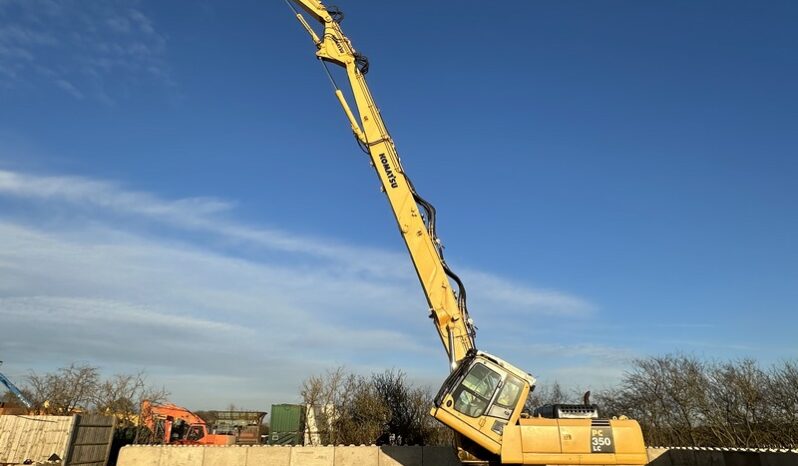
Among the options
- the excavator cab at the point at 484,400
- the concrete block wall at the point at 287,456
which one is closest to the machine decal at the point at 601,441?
the excavator cab at the point at 484,400

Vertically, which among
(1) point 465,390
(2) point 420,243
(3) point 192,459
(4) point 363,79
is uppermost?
(4) point 363,79

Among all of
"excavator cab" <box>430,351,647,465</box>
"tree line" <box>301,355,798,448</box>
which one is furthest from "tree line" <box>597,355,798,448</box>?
"excavator cab" <box>430,351,647,465</box>

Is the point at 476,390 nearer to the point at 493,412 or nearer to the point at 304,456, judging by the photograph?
the point at 493,412

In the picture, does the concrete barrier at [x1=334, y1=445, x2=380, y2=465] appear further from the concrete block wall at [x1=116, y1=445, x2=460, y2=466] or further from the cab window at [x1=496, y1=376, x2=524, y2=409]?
the cab window at [x1=496, y1=376, x2=524, y2=409]

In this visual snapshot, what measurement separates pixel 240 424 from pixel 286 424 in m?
3.72

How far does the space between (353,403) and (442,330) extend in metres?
14.4

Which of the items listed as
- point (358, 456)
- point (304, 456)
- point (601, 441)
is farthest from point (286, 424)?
point (601, 441)

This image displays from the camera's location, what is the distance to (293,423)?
31.4m

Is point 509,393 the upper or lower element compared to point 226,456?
upper

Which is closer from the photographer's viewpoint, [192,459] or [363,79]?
[363,79]

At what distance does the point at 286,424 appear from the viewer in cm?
3156

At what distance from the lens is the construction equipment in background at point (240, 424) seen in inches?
1240

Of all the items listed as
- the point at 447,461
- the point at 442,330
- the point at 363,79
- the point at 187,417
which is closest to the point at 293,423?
the point at 187,417

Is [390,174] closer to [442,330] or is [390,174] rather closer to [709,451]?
[442,330]
